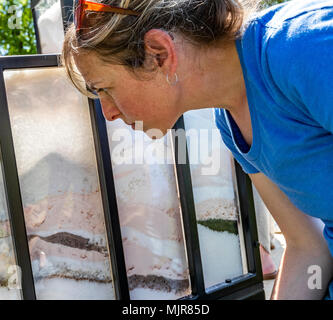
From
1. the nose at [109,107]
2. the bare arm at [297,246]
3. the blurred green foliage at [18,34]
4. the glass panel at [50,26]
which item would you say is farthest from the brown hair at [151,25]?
the blurred green foliage at [18,34]

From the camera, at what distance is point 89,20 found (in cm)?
99

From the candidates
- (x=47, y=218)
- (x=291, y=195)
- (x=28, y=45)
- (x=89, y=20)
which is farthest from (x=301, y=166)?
(x=28, y=45)

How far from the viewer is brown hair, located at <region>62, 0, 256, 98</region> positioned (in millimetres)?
960

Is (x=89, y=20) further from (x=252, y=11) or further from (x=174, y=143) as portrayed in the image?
(x=174, y=143)

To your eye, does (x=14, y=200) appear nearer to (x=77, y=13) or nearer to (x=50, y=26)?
(x=77, y=13)

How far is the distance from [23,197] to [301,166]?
1072 millimetres

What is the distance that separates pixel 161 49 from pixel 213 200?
1.22 metres

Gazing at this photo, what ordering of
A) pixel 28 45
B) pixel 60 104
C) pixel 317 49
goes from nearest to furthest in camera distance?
1. pixel 317 49
2. pixel 60 104
3. pixel 28 45

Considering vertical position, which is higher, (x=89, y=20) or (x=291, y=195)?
(x=89, y=20)

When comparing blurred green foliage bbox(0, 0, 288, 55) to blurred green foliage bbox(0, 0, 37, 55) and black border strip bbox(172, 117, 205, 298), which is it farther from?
black border strip bbox(172, 117, 205, 298)

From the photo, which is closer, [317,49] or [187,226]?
[317,49]

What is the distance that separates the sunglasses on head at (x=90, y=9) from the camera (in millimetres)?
952

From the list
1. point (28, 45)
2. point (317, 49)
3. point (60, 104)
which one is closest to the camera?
point (317, 49)

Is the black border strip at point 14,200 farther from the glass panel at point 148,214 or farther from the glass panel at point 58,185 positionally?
the glass panel at point 148,214
